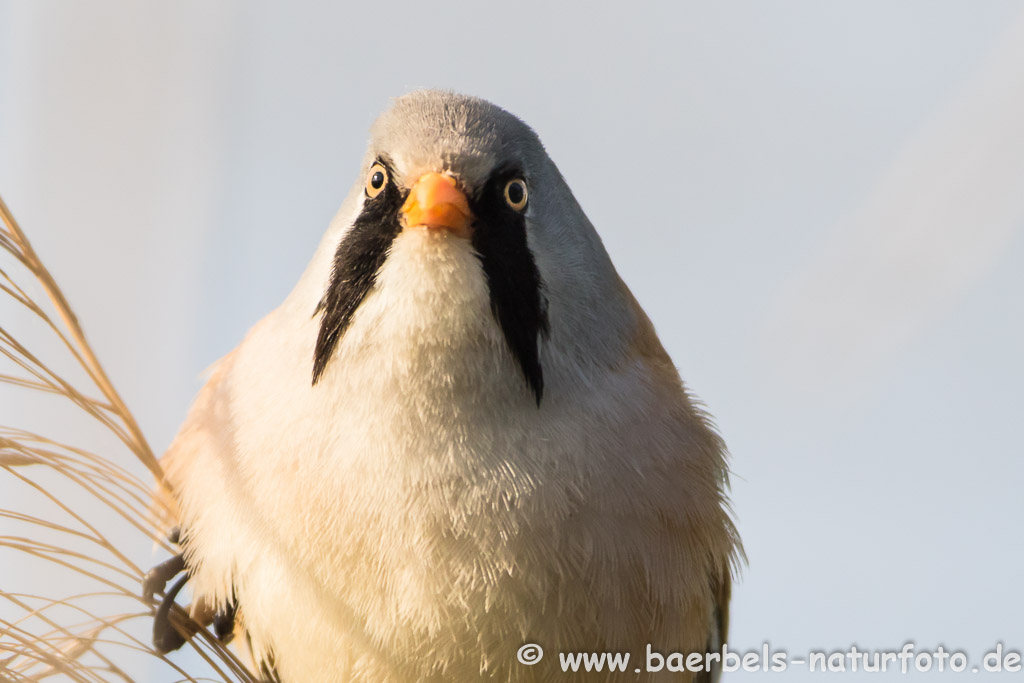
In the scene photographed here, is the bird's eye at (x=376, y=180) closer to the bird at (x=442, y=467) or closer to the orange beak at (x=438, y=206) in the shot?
the bird at (x=442, y=467)

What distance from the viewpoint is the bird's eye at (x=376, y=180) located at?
1695 mm

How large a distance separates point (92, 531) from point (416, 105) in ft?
2.96

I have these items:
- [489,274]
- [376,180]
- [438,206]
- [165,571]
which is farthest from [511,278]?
[165,571]

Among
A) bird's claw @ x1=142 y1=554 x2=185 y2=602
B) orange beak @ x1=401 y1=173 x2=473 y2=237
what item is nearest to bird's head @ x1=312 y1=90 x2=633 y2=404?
orange beak @ x1=401 y1=173 x2=473 y2=237

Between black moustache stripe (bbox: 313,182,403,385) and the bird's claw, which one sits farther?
the bird's claw

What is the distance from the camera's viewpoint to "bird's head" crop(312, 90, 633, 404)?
157cm

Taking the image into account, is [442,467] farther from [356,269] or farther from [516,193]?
[516,193]

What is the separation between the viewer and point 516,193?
1.72 metres

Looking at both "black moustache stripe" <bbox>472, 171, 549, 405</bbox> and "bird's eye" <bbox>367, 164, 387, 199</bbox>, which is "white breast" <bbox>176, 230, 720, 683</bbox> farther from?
"bird's eye" <bbox>367, 164, 387, 199</bbox>

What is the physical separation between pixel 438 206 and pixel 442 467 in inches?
16.3

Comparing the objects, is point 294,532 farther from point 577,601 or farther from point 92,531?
point 577,601

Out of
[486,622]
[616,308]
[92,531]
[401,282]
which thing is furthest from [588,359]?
[92,531]

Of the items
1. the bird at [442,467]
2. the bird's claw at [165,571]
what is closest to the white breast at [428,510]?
the bird at [442,467]

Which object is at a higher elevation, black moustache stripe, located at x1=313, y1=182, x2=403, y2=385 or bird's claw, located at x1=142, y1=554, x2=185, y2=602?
black moustache stripe, located at x1=313, y1=182, x2=403, y2=385
